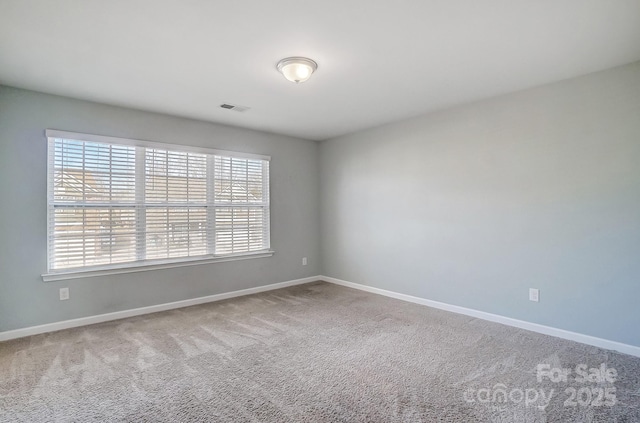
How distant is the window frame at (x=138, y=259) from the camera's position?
10.8 feet

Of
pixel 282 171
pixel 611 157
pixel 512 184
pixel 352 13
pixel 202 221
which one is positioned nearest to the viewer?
pixel 352 13

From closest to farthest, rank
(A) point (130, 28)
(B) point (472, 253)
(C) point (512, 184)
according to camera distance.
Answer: (A) point (130, 28)
(C) point (512, 184)
(B) point (472, 253)

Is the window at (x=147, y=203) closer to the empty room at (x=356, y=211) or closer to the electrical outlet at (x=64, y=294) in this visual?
the empty room at (x=356, y=211)

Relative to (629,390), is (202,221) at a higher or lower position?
higher

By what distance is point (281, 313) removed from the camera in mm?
3844

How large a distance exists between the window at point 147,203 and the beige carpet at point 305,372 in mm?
Result: 847

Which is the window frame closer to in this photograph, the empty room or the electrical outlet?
the empty room

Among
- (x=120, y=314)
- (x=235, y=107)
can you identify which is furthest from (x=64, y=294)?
(x=235, y=107)

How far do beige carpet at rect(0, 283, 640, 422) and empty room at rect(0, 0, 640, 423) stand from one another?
0.02m

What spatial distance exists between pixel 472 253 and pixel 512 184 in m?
0.89

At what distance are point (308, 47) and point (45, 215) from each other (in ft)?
10.3

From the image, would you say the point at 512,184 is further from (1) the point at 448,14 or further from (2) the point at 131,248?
(2) the point at 131,248

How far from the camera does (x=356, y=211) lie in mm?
5066

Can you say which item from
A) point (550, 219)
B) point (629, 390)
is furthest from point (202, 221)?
point (629, 390)
